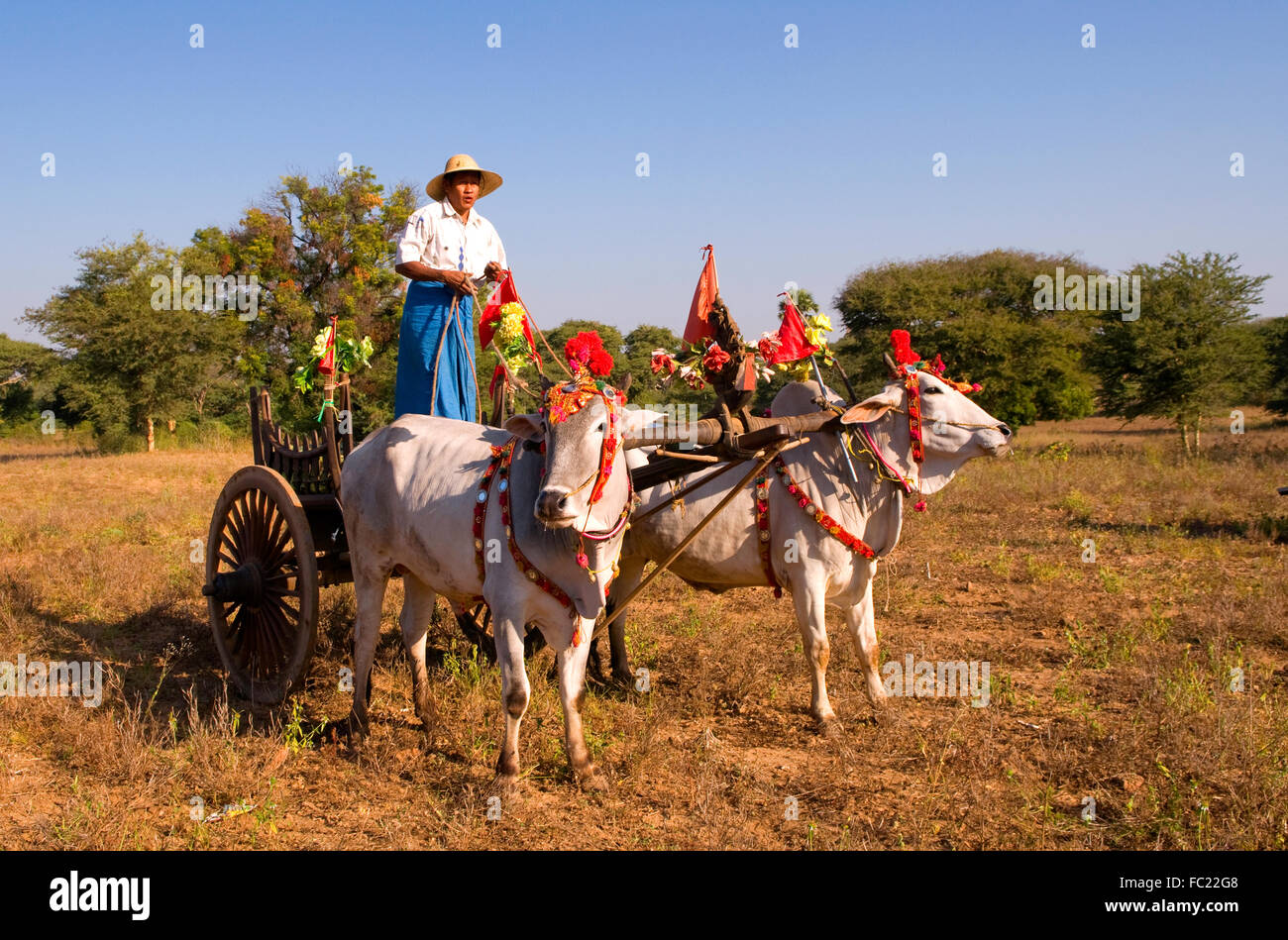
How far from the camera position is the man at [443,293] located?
575 centimetres

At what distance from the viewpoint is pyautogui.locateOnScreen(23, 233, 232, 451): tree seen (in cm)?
2639

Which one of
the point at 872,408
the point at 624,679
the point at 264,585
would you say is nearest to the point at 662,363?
the point at 872,408

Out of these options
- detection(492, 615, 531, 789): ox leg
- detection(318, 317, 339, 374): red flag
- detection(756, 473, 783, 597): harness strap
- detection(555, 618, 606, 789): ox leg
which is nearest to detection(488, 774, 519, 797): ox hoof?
detection(492, 615, 531, 789): ox leg

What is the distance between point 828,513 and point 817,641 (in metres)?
0.76

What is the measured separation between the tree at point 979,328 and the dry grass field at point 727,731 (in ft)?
54.1

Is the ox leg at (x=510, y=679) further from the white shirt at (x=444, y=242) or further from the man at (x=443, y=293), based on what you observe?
the white shirt at (x=444, y=242)

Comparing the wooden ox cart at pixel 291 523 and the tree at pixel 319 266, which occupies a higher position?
the tree at pixel 319 266

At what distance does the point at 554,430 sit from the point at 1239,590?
23.6 feet

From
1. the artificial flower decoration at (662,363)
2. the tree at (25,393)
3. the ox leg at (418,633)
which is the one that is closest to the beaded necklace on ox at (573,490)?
the artificial flower decoration at (662,363)

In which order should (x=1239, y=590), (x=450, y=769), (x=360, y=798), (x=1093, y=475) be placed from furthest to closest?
(x=1093, y=475), (x=1239, y=590), (x=450, y=769), (x=360, y=798)

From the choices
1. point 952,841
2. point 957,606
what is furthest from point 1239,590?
point 952,841

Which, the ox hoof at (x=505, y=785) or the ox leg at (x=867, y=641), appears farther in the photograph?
the ox leg at (x=867, y=641)

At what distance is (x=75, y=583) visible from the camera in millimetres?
8594
